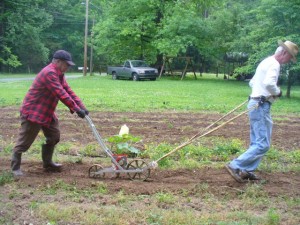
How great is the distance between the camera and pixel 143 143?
28.6ft

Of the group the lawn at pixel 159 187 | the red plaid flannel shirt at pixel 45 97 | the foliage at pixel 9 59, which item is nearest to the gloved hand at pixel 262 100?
the lawn at pixel 159 187

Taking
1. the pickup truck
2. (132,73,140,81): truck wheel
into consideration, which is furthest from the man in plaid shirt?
(132,73,140,81): truck wheel

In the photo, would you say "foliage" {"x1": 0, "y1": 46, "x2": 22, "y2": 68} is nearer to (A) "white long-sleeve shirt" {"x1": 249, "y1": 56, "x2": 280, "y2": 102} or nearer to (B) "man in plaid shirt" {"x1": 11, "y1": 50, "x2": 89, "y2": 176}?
(B) "man in plaid shirt" {"x1": 11, "y1": 50, "x2": 89, "y2": 176}

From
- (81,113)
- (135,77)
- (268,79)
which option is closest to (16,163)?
(81,113)

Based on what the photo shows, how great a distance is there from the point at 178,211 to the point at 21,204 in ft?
6.04

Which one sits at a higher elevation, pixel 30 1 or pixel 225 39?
pixel 30 1

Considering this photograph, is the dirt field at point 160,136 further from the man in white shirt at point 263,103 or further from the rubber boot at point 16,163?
the man in white shirt at point 263,103

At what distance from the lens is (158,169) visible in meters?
6.84

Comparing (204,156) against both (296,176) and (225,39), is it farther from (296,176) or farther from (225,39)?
(225,39)

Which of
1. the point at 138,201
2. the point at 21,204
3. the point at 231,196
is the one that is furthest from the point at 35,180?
the point at 231,196

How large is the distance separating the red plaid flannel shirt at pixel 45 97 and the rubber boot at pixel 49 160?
0.53 m

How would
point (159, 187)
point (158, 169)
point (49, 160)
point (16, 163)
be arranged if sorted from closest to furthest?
point (159, 187) → point (16, 163) → point (49, 160) → point (158, 169)

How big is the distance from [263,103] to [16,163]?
3666mm

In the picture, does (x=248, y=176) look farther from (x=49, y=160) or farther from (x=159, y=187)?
(x=49, y=160)
